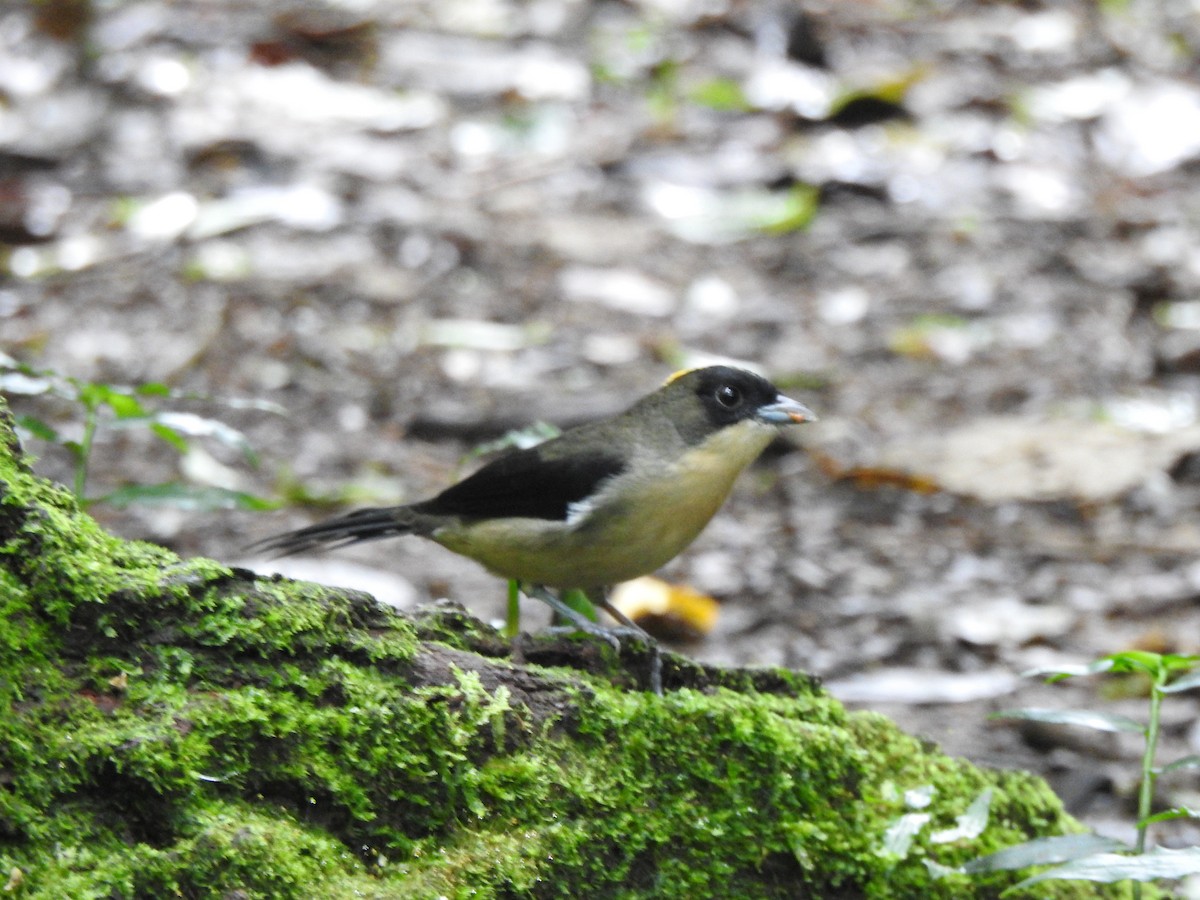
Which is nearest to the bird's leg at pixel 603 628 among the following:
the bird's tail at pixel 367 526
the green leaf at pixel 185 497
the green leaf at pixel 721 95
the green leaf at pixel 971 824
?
the bird's tail at pixel 367 526

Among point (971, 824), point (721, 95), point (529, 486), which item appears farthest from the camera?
point (721, 95)

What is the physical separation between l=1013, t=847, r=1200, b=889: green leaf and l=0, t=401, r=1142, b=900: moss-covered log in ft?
1.73

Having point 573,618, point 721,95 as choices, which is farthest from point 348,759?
point 721,95

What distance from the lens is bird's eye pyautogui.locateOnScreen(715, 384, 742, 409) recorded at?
182 inches

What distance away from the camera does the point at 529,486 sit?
4383mm

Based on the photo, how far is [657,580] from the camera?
245 inches

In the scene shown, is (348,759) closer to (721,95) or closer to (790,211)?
(790,211)

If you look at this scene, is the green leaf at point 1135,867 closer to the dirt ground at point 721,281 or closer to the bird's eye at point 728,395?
the dirt ground at point 721,281

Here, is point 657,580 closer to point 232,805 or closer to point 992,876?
point 992,876

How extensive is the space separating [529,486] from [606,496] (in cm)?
30

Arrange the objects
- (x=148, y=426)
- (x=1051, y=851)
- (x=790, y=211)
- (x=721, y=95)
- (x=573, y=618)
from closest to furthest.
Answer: (x=1051, y=851) < (x=148, y=426) < (x=573, y=618) < (x=790, y=211) < (x=721, y=95)

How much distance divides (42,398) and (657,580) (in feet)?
10.2

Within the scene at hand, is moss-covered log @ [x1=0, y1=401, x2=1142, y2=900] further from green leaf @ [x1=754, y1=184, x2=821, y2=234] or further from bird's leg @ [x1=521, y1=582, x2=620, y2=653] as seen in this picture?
green leaf @ [x1=754, y1=184, x2=821, y2=234]

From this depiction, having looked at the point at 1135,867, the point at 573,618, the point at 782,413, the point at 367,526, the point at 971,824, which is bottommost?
the point at 367,526
